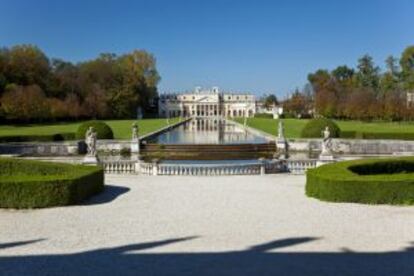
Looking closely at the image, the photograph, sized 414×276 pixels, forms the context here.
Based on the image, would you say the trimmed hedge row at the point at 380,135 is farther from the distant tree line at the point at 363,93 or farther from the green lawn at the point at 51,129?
the distant tree line at the point at 363,93

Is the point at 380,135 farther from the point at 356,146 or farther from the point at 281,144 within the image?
the point at 281,144

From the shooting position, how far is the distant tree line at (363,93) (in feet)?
201

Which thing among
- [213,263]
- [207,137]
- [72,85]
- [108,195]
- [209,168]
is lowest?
[213,263]

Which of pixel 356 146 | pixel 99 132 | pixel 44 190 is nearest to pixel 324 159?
pixel 44 190

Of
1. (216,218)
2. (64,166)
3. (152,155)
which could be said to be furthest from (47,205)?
(152,155)

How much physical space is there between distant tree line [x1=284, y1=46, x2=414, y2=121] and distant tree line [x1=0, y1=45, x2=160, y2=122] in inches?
1043

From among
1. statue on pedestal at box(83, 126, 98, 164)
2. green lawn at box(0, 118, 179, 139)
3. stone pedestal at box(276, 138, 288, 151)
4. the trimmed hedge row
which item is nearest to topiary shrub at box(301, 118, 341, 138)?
the trimmed hedge row

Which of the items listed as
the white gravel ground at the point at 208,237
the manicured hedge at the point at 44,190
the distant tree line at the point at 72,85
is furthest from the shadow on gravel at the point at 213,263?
the distant tree line at the point at 72,85

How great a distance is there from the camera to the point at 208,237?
8383mm

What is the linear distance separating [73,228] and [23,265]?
2.26m

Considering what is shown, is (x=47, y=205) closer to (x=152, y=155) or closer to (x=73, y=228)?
(x=73, y=228)

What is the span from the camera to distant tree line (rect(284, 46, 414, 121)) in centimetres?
6119

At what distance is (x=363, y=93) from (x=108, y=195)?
5762cm

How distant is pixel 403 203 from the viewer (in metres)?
11.5
